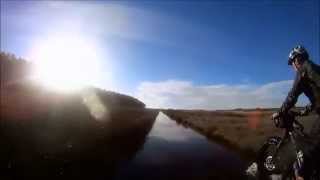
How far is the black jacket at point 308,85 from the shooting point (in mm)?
6840

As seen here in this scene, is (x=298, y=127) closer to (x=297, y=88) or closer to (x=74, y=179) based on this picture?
(x=297, y=88)

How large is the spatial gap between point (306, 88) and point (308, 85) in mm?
91

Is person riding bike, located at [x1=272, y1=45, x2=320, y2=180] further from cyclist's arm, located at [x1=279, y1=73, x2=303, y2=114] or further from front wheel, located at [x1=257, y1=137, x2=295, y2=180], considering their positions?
front wheel, located at [x1=257, y1=137, x2=295, y2=180]

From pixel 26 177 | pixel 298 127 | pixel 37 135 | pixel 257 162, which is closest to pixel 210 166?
pixel 37 135

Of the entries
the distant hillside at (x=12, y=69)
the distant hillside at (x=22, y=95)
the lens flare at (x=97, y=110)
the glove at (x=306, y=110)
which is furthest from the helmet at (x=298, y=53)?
the distant hillside at (x=12, y=69)

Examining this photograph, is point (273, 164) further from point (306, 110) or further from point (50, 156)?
point (50, 156)

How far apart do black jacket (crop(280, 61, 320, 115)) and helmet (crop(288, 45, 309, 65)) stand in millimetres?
243

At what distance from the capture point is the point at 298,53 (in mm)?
7324

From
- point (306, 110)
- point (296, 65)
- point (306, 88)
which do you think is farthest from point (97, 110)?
point (306, 88)

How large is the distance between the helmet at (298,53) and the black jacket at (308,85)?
24cm

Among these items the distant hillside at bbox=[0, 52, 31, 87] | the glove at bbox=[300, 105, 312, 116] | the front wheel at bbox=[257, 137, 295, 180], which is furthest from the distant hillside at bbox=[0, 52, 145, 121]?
the glove at bbox=[300, 105, 312, 116]

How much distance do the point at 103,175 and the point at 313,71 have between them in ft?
39.1

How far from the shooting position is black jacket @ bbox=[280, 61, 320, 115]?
6840 millimetres

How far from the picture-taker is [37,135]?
81.5 ft
